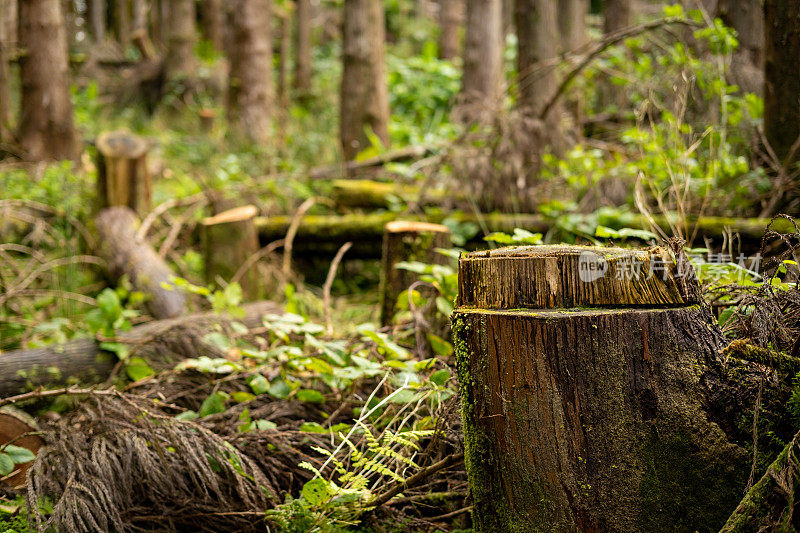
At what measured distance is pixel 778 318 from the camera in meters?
1.67

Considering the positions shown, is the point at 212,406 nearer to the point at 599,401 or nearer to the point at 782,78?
the point at 599,401

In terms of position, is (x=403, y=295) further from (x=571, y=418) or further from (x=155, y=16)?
(x=155, y=16)

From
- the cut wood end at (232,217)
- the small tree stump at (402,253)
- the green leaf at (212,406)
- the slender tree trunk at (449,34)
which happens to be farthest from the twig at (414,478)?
the slender tree trunk at (449,34)

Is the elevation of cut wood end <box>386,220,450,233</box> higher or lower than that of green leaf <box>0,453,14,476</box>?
higher

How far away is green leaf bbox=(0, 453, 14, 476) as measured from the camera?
79.9 inches

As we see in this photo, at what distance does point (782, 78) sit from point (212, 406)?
3.31m

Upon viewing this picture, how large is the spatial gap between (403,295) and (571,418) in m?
1.72

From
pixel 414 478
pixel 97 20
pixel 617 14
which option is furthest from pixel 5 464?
pixel 97 20

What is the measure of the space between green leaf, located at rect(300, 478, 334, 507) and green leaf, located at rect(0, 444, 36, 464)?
1.14 metres

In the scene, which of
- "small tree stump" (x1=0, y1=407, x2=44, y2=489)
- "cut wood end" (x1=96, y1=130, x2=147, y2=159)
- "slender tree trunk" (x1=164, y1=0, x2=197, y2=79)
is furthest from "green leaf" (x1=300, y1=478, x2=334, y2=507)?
"slender tree trunk" (x1=164, y1=0, x2=197, y2=79)

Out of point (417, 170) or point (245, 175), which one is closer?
point (417, 170)

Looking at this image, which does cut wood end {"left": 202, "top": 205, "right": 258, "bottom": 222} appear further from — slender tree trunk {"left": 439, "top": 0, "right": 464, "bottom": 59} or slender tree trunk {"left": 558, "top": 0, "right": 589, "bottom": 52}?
slender tree trunk {"left": 439, "top": 0, "right": 464, "bottom": 59}

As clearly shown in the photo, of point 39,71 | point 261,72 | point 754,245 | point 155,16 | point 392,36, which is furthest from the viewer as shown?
point 155,16

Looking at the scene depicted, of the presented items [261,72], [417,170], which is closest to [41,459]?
[417,170]
